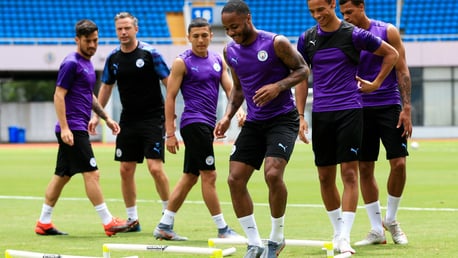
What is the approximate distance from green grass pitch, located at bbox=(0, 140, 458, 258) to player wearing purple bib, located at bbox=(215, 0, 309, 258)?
57cm

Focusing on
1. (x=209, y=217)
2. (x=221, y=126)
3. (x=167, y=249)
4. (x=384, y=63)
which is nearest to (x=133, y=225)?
(x=209, y=217)

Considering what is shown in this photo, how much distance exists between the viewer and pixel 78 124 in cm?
1126

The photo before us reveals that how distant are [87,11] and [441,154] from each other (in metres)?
26.2

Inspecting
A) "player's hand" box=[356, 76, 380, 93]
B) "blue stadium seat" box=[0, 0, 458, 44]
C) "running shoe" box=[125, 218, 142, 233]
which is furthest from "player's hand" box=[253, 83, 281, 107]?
"blue stadium seat" box=[0, 0, 458, 44]

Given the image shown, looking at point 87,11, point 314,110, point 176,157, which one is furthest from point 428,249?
point 87,11

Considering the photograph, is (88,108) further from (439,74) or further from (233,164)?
(439,74)

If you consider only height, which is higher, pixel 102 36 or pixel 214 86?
pixel 214 86

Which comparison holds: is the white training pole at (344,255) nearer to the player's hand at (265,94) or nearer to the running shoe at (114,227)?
the player's hand at (265,94)

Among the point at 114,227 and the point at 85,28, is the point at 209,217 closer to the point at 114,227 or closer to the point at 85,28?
the point at 114,227

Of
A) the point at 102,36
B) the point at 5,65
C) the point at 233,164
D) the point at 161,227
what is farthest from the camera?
the point at 102,36

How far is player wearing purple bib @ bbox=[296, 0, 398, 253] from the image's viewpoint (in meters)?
9.14

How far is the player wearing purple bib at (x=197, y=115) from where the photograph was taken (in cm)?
1045

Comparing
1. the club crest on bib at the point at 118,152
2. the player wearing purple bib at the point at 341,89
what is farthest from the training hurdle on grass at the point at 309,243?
the club crest on bib at the point at 118,152

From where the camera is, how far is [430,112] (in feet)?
162
